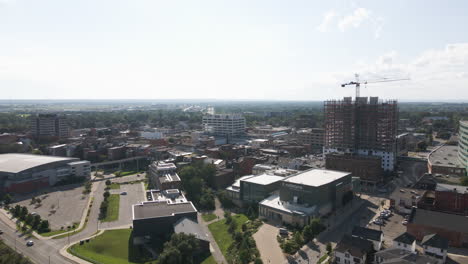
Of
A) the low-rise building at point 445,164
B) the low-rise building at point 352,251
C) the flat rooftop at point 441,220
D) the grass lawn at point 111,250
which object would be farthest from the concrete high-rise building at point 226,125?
the low-rise building at point 352,251

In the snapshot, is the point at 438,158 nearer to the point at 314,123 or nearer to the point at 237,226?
the point at 237,226

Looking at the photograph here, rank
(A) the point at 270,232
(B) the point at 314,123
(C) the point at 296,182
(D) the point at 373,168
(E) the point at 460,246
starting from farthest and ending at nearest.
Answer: (B) the point at 314,123 < (D) the point at 373,168 < (C) the point at 296,182 < (A) the point at 270,232 < (E) the point at 460,246

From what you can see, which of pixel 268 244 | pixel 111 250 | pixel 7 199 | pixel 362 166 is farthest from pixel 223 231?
pixel 7 199

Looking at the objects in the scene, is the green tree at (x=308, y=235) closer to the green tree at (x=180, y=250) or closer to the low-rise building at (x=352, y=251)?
the low-rise building at (x=352, y=251)

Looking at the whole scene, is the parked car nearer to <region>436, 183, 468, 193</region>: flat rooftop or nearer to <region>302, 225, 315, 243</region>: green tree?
<region>302, 225, 315, 243</region>: green tree

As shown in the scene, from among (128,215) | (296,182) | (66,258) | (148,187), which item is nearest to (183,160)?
(148,187)

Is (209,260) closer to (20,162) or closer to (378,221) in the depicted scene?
(378,221)
